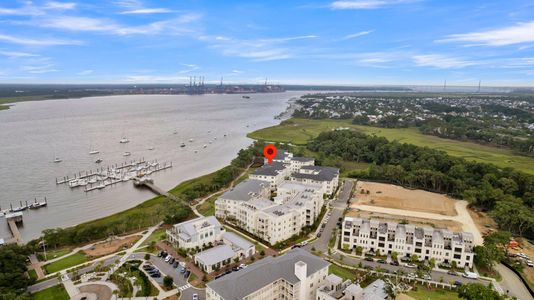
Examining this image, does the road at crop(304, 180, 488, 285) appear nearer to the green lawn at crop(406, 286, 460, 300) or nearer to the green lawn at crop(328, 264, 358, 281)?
the green lawn at crop(328, 264, 358, 281)

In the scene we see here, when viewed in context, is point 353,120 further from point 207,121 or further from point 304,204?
point 304,204

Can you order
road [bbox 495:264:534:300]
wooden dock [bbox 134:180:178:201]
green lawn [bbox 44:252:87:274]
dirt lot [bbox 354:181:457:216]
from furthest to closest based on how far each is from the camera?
1. wooden dock [bbox 134:180:178:201]
2. dirt lot [bbox 354:181:457:216]
3. green lawn [bbox 44:252:87:274]
4. road [bbox 495:264:534:300]

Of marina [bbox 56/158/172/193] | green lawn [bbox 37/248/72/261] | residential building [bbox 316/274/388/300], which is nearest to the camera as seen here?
residential building [bbox 316/274/388/300]

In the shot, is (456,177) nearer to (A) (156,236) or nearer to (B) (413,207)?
(B) (413,207)

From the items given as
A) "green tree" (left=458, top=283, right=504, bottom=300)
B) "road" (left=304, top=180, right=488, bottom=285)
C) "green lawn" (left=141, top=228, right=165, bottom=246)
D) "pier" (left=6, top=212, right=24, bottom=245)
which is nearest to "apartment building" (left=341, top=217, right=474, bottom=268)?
"road" (left=304, top=180, right=488, bottom=285)

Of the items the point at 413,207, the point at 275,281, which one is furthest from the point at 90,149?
the point at 413,207

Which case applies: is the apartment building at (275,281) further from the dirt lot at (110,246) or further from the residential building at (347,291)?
the dirt lot at (110,246)
